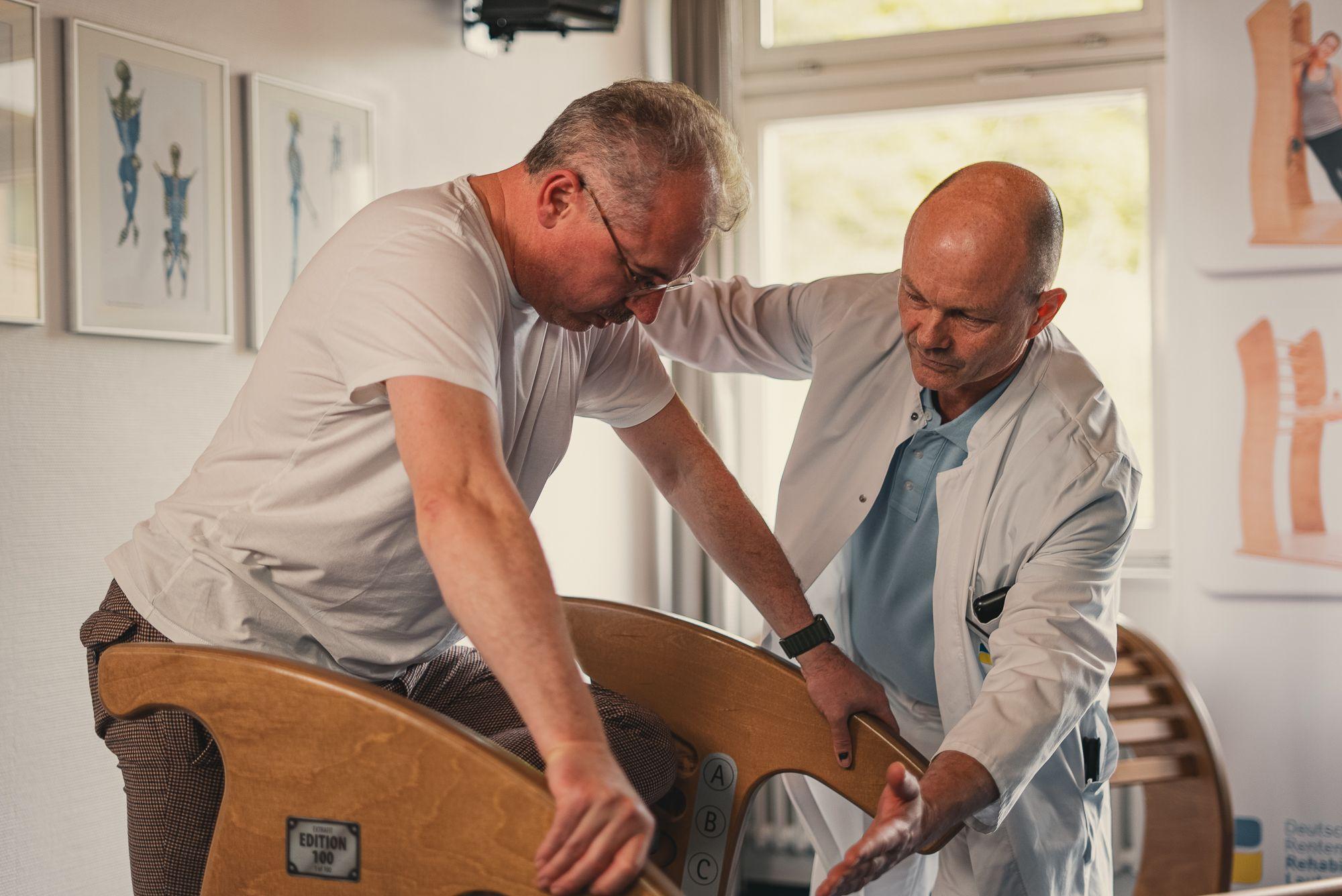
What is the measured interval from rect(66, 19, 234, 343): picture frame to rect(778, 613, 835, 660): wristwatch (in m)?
1.15

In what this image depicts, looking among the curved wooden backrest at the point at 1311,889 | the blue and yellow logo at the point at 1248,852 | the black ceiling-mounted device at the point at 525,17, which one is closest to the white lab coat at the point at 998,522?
the curved wooden backrest at the point at 1311,889

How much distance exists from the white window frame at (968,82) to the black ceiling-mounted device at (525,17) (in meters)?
0.80

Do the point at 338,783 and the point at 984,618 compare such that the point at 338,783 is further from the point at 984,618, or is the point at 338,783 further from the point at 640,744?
the point at 984,618

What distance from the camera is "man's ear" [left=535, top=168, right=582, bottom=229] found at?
1.25 m

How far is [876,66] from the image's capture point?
343 cm

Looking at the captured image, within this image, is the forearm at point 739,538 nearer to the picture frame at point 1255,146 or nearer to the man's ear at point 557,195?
the man's ear at point 557,195

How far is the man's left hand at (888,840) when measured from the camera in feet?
3.89

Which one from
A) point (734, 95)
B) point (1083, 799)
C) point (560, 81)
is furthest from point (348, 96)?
point (1083, 799)

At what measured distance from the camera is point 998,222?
4.96ft

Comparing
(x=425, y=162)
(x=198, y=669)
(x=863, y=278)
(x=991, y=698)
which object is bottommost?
(x=991, y=698)

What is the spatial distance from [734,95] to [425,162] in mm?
1139

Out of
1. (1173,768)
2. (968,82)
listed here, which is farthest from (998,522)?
(968,82)

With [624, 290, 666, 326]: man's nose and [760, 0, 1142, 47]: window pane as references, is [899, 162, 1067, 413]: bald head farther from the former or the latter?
[760, 0, 1142, 47]: window pane

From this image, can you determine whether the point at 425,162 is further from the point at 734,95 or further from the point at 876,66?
the point at 876,66
